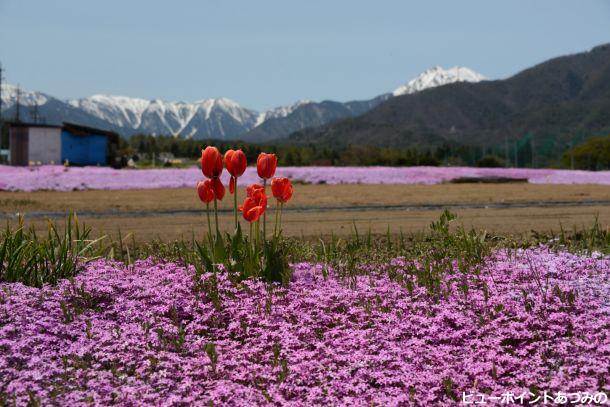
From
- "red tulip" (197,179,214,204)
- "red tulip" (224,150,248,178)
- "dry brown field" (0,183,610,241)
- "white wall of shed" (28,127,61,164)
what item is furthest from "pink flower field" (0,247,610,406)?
"white wall of shed" (28,127,61,164)

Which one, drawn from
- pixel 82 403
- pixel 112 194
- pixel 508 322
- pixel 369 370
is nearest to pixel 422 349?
pixel 369 370

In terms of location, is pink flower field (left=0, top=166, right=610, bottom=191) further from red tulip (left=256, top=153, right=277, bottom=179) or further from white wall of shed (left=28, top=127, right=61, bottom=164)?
red tulip (left=256, top=153, right=277, bottom=179)

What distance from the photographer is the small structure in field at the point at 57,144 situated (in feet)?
204

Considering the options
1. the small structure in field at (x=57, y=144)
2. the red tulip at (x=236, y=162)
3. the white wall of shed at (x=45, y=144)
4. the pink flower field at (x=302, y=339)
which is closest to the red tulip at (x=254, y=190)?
the red tulip at (x=236, y=162)

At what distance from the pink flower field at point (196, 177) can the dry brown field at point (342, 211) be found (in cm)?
368

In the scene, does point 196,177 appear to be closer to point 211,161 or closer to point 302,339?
point 211,161

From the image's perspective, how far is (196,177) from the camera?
37.6 metres

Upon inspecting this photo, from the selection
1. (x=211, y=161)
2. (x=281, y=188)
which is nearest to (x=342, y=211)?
(x=281, y=188)

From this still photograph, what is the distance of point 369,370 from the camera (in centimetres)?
512

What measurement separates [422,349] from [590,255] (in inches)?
170

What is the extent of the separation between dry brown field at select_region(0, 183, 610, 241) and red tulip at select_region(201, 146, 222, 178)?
12.9 ft

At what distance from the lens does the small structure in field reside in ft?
204

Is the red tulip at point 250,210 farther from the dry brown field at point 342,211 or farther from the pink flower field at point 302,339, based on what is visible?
the dry brown field at point 342,211

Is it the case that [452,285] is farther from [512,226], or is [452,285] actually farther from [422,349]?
[512,226]
